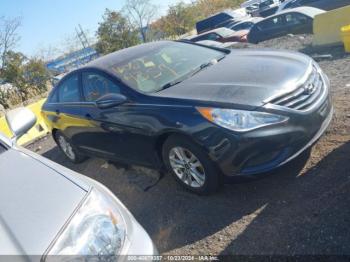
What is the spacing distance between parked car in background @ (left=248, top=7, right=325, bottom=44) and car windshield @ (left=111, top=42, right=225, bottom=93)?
26.9ft

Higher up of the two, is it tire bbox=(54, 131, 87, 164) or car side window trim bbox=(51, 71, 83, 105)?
car side window trim bbox=(51, 71, 83, 105)

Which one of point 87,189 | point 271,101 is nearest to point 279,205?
point 271,101

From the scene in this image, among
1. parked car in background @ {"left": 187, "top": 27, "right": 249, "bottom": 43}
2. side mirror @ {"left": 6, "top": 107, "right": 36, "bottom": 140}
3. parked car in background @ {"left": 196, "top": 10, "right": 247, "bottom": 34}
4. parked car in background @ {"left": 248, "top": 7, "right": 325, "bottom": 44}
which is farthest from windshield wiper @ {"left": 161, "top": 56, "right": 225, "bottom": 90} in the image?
parked car in background @ {"left": 196, "top": 10, "right": 247, "bottom": 34}

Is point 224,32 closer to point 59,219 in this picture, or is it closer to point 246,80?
point 246,80

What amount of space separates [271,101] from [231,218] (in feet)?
3.73

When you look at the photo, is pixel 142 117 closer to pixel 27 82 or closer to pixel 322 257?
pixel 322 257

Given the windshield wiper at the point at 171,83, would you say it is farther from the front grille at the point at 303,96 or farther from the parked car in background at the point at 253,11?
the parked car in background at the point at 253,11

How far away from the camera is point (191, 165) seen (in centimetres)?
354

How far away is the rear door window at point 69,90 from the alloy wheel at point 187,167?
1910 millimetres

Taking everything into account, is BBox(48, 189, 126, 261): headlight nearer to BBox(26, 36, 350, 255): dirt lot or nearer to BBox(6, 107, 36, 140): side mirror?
BBox(26, 36, 350, 255): dirt lot

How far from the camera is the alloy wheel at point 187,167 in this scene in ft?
11.5

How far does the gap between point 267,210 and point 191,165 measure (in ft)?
2.81

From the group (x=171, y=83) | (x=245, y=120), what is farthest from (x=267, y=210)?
(x=171, y=83)

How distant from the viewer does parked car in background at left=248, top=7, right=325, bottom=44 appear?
11.7 meters
